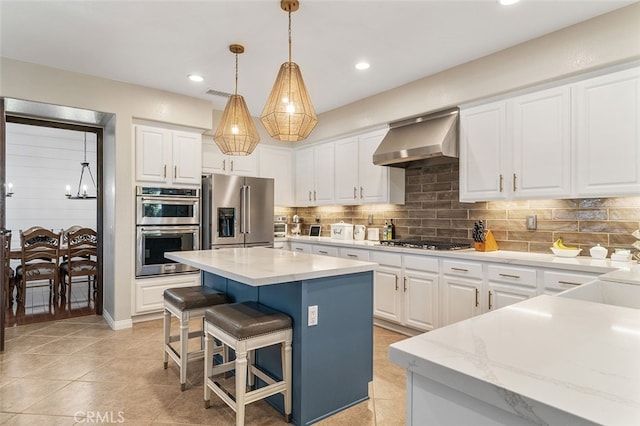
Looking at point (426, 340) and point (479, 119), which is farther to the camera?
point (479, 119)

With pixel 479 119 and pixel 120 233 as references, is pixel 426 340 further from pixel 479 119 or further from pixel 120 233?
pixel 120 233

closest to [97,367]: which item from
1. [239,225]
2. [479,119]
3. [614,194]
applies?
[239,225]

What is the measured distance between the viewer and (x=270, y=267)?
7.27 ft

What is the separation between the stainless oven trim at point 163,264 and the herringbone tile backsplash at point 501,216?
216 centimetres

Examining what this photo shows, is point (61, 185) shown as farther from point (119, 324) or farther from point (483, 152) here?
point (483, 152)

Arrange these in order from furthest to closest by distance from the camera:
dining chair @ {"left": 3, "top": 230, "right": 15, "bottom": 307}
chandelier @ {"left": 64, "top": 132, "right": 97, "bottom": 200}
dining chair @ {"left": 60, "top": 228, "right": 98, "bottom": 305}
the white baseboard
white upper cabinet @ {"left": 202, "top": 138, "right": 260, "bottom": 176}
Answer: chandelier @ {"left": 64, "top": 132, "right": 97, "bottom": 200} → white upper cabinet @ {"left": 202, "top": 138, "right": 260, "bottom": 176} → dining chair @ {"left": 60, "top": 228, "right": 98, "bottom": 305} → dining chair @ {"left": 3, "top": 230, "right": 15, "bottom": 307} → the white baseboard

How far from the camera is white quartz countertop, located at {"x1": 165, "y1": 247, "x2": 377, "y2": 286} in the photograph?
1.94 meters

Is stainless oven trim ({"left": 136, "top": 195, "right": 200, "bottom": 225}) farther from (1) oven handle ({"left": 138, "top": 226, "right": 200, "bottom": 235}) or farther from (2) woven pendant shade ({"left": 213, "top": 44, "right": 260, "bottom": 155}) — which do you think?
(2) woven pendant shade ({"left": 213, "top": 44, "right": 260, "bottom": 155})

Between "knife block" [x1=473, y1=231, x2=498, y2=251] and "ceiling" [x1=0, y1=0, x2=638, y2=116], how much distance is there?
1665 millimetres

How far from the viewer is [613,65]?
8.45 ft

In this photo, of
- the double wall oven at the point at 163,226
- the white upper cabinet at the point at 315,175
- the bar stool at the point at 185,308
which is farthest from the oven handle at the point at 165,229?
the white upper cabinet at the point at 315,175

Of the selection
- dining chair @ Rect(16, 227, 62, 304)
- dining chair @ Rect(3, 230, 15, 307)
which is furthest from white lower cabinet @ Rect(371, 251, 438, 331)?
dining chair @ Rect(3, 230, 15, 307)

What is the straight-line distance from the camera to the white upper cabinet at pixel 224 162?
494 centimetres

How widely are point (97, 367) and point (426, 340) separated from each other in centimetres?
305
